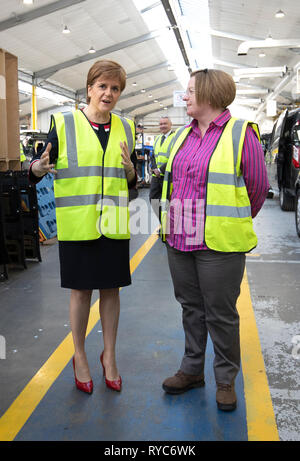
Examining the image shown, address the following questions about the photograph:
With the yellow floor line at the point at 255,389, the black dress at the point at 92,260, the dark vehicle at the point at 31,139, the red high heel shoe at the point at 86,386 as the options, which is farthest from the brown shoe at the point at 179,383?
the dark vehicle at the point at 31,139

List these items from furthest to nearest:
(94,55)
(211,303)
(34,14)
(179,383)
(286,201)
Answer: (94,55) → (34,14) → (286,201) → (179,383) → (211,303)

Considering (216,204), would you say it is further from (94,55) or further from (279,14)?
(94,55)

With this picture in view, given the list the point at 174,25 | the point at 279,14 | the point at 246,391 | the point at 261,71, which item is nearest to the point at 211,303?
the point at 246,391

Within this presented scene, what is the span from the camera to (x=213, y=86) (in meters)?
2.63

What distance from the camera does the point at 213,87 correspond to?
104 inches

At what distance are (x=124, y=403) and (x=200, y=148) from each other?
1549mm

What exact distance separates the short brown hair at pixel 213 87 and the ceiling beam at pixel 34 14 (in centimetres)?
1468

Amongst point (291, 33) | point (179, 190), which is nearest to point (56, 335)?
point (179, 190)

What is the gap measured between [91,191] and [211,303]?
942 millimetres

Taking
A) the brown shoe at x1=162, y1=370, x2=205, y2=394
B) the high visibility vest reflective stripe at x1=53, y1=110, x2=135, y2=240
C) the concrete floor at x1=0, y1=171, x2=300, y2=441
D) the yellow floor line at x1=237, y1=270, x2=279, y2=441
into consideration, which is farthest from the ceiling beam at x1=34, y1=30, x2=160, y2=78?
the brown shoe at x1=162, y1=370, x2=205, y2=394

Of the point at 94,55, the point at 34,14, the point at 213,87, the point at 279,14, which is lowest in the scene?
the point at 213,87

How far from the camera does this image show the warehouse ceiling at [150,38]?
16.1 meters

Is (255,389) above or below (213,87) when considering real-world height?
below

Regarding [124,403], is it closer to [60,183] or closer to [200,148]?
[60,183]
